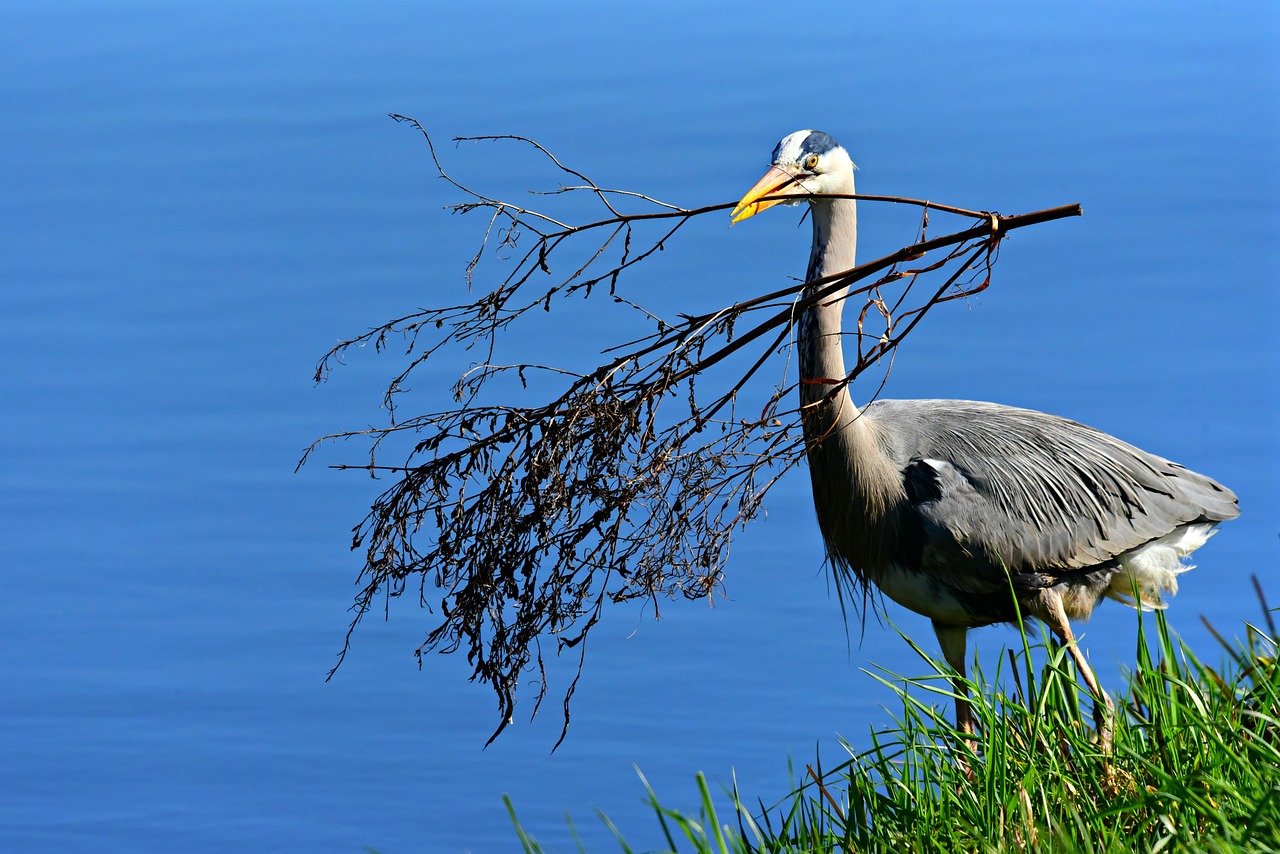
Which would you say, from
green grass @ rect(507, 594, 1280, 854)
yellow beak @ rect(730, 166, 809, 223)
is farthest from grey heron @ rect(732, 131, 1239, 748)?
green grass @ rect(507, 594, 1280, 854)

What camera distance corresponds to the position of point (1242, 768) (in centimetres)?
312

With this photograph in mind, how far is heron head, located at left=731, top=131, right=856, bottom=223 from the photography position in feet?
15.8

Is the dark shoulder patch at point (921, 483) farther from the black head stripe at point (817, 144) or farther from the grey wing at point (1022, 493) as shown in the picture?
the black head stripe at point (817, 144)

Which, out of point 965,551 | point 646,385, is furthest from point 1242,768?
point 965,551

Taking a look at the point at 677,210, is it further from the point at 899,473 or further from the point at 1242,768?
the point at 899,473

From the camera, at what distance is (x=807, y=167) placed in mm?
5016

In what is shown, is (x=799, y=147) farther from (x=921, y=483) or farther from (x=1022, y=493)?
(x=1022, y=493)

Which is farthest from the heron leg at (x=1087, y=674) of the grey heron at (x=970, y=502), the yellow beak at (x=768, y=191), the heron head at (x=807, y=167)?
the heron head at (x=807, y=167)

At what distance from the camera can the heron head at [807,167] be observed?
15.8 feet

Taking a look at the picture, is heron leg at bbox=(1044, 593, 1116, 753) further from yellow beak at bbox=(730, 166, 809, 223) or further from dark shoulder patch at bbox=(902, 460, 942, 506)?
yellow beak at bbox=(730, 166, 809, 223)

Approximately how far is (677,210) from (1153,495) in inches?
114

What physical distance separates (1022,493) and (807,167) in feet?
4.71

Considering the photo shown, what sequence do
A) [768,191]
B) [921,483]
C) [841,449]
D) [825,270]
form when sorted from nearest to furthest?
[768,191] < [825,270] < [841,449] < [921,483]

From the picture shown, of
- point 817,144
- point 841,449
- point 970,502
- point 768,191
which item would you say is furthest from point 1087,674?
point 817,144
